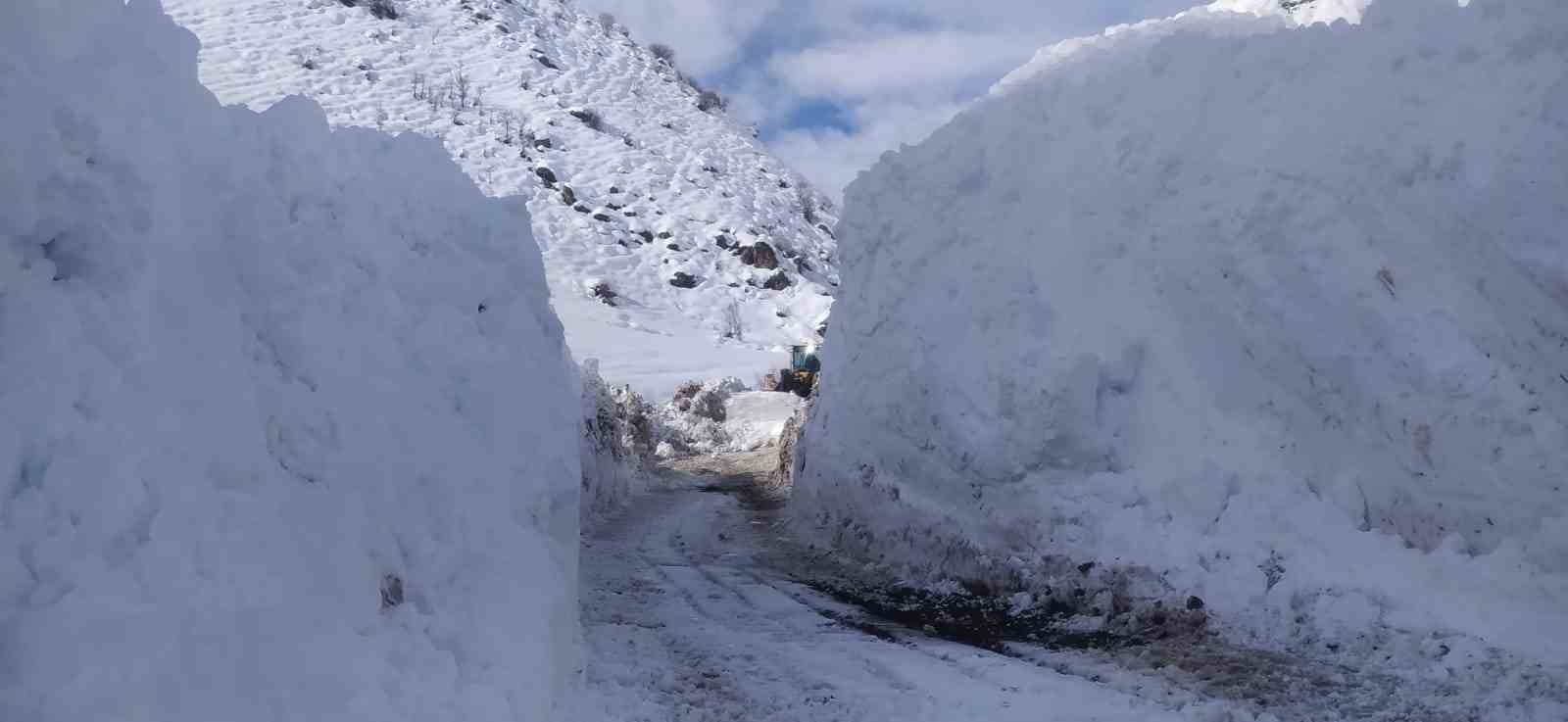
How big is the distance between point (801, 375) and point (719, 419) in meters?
4.20

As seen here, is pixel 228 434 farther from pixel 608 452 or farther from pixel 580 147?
pixel 580 147

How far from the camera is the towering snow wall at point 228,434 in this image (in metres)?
3.79

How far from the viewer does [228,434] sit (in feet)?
15.9

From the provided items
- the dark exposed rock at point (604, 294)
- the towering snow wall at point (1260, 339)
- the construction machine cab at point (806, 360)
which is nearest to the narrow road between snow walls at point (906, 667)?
the towering snow wall at point (1260, 339)

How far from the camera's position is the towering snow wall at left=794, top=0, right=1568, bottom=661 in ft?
26.5

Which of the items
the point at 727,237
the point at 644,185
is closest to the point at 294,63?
the point at 644,185

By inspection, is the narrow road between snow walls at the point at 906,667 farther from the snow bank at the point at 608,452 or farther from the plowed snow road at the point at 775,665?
the snow bank at the point at 608,452

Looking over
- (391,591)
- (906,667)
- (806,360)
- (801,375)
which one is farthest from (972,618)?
(806,360)

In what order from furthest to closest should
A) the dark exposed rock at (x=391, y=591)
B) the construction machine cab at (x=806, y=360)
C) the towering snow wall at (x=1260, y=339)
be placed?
1. the construction machine cab at (x=806, y=360)
2. the towering snow wall at (x=1260, y=339)
3. the dark exposed rock at (x=391, y=591)

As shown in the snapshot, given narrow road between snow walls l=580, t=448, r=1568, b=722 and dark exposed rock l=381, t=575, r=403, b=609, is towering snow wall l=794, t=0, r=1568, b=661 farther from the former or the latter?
dark exposed rock l=381, t=575, r=403, b=609

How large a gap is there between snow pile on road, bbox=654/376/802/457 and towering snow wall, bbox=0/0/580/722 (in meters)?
20.4

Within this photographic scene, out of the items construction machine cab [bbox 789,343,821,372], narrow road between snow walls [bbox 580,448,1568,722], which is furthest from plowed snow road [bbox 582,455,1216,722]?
construction machine cab [bbox 789,343,821,372]

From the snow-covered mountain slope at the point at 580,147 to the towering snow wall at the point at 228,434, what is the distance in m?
31.3

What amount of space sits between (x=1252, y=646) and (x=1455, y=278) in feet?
11.7
